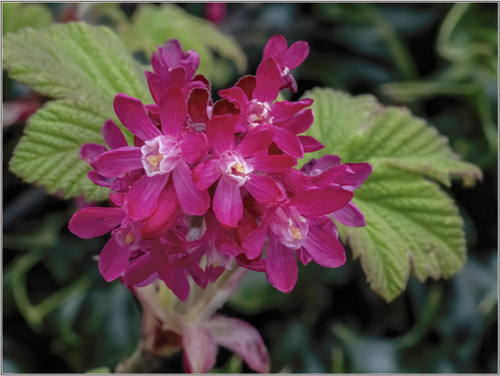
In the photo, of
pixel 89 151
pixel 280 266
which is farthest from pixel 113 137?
pixel 280 266

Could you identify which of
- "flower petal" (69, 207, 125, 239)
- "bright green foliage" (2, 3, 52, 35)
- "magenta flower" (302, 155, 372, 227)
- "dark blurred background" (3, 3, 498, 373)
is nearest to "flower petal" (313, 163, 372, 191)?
"magenta flower" (302, 155, 372, 227)

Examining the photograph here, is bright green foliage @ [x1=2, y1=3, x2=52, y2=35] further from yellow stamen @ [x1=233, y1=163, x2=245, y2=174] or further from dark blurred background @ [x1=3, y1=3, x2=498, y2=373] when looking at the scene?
yellow stamen @ [x1=233, y1=163, x2=245, y2=174]

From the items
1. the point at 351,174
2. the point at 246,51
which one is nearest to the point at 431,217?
the point at 351,174

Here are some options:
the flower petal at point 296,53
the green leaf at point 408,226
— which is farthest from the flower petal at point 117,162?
the green leaf at point 408,226

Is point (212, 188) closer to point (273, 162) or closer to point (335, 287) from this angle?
point (273, 162)

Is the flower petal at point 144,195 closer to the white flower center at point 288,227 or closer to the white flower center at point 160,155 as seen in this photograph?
the white flower center at point 160,155

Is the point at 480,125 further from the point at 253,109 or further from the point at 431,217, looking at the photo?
the point at 253,109
